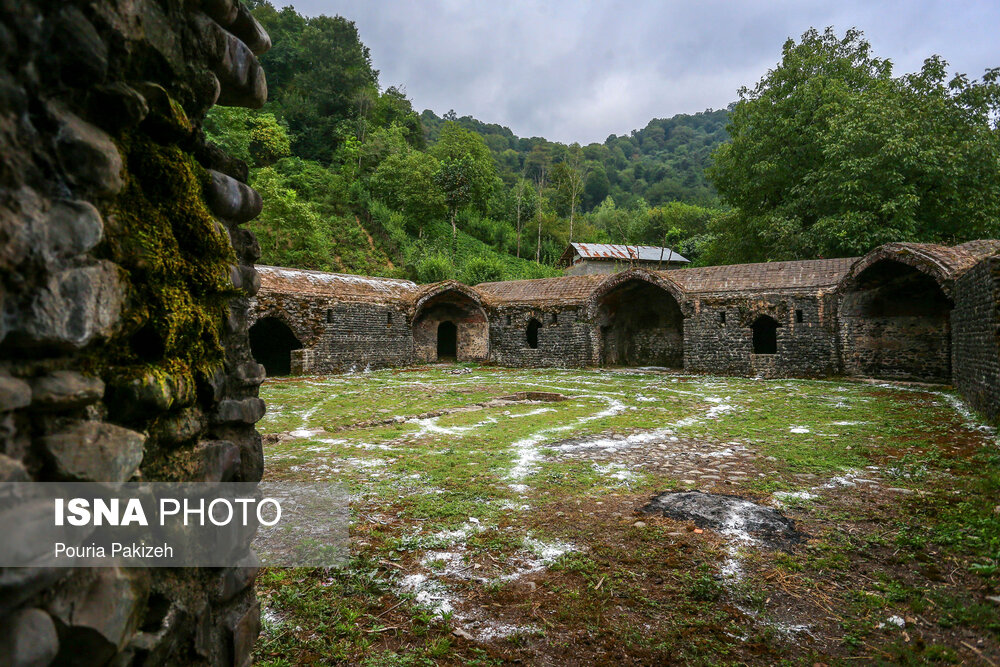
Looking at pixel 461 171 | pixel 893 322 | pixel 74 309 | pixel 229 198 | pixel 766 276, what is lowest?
pixel 74 309

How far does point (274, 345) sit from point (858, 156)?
25.2 m

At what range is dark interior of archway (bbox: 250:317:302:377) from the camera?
18.8 m

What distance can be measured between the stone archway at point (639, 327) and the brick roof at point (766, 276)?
6.68ft

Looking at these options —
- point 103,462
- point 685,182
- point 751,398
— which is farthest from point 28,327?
point 685,182

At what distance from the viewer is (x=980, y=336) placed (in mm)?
8453

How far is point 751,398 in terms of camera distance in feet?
37.2

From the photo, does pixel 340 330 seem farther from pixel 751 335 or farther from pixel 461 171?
pixel 461 171

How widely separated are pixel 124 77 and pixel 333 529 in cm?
349

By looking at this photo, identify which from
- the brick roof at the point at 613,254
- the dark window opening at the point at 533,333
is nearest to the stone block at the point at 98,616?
the dark window opening at the point at 533,333

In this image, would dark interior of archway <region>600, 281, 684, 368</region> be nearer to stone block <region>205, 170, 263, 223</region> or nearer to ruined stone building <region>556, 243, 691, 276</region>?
ruined stone building <region>556, 243, 691, 276</region>

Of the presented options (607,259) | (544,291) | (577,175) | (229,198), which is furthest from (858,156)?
(577,175)

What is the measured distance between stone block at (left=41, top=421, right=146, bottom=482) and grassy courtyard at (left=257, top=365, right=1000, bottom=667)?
152 cm

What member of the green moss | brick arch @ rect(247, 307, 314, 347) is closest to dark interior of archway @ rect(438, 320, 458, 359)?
brick arch @ rect(247, 307, 314, 347)

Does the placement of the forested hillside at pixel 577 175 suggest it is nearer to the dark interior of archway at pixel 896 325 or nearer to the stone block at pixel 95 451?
the dark interior of archway at pixel 896 325
